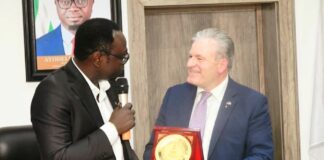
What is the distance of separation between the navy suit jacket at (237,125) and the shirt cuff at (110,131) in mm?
759

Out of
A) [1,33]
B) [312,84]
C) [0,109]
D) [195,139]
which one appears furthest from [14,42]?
[312,84]

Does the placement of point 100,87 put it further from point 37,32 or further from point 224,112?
point 37,32

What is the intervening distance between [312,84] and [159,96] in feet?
3.38

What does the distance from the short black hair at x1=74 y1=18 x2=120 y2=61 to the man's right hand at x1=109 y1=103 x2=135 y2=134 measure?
0.22 metres

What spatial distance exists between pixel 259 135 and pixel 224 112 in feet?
0.66

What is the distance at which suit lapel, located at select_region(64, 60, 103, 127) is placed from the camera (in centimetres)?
181

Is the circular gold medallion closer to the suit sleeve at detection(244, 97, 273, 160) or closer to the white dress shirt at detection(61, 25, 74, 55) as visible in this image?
the suit sleeve at detection(244, 97, 273, 160)

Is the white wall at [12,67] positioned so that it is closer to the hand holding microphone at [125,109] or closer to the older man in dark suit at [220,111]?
the older man in dark suit at [220,111]

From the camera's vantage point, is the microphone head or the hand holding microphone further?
the microphone head

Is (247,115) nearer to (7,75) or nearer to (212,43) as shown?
(212,43)

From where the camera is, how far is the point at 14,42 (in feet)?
10.2

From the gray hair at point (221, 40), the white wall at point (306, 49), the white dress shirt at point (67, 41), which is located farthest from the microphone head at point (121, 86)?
the white wall at point (306, 49)

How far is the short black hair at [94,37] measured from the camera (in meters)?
1.78

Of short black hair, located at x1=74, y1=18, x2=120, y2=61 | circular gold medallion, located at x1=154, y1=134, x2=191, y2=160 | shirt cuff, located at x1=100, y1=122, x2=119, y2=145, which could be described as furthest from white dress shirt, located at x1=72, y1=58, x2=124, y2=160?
circular gold medallion, located at x1=154, y1=134, x2=191, y2=160
